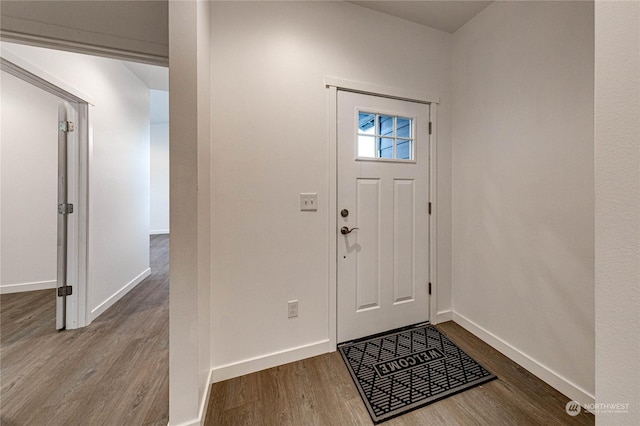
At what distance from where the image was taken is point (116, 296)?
2605 mm

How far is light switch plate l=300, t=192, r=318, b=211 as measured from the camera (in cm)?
174

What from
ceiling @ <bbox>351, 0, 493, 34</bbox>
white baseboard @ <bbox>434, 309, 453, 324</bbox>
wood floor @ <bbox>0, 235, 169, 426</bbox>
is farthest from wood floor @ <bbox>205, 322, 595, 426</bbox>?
ceiling @ <bbox>351, 0, 493, 34</bbox>

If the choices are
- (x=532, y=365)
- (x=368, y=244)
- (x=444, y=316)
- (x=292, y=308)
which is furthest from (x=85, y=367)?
(x=532, y=365)

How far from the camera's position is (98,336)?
1990 millimetres

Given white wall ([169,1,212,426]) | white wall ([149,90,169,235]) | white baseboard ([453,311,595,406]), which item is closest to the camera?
white wall ([169,1,212,426])

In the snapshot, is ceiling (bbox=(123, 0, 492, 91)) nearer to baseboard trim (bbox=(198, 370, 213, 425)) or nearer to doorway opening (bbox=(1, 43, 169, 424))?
doorway opening (bbox=(1, 43, 169, 424))

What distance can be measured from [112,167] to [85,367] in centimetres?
192

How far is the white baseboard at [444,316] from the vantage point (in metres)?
2.21

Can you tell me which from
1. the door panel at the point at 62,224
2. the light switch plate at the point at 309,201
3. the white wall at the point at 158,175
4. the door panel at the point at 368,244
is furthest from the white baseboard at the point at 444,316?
the white wall at the point at 158,175

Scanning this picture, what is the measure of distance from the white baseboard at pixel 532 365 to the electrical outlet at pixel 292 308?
1536mm

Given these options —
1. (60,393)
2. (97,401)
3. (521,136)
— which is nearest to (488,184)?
(521,136)

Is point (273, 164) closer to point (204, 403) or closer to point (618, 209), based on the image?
point (204, 403)

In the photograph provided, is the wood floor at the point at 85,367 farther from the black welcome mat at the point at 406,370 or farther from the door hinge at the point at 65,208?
the black welcome mat at the point at 406,370

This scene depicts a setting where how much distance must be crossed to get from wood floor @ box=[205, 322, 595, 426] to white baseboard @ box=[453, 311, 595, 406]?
43 millimetres
